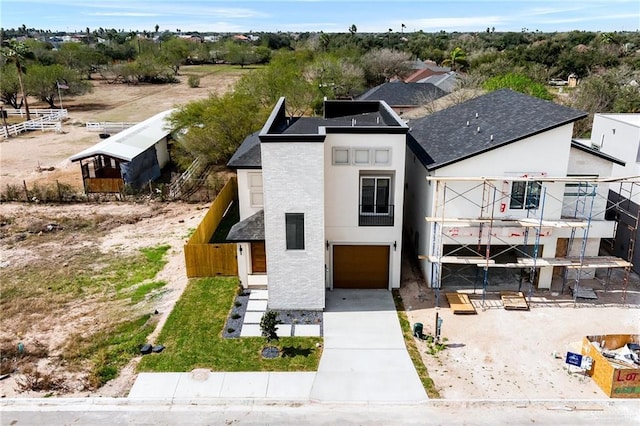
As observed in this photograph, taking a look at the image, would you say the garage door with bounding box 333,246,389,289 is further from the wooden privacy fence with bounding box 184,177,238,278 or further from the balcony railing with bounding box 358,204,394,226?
the wooden privacy fence with bounding box 184,177,238,278

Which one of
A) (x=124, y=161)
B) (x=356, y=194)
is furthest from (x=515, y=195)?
(x=124, y=161)

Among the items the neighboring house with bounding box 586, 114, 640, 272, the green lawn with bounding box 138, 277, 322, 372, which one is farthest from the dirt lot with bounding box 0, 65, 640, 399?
the neighboring house with bounding box 586, 114, 640, 272

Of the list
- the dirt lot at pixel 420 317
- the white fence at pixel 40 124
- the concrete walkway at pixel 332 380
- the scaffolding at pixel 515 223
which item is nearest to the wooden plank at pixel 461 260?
the scaffolding at pixel 515 223

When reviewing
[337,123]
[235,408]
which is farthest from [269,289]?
[337,123]

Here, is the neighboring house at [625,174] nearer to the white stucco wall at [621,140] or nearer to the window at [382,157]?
the white stucco wall at [621,140]

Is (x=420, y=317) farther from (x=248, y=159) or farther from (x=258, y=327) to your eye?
(x=248, y=159)
